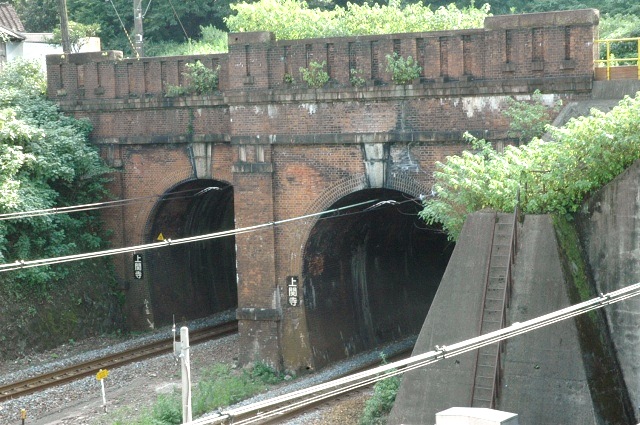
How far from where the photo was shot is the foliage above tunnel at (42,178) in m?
22.3

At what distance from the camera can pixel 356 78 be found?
20297mm

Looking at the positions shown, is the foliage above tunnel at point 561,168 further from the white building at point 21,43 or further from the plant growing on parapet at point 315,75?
the white building at point 21,43

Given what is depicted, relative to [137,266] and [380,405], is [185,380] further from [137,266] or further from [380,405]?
[137,266]

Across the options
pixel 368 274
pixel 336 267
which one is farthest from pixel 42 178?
pixel 368 274

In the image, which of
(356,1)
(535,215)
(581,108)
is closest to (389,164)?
(581,108)

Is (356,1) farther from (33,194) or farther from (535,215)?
(535,215)

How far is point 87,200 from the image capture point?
2442 centimetres

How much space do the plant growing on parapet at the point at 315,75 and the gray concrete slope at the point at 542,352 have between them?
7.15 meters

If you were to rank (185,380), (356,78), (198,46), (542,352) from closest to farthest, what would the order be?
(185,380) → (542,352) → (356,78) → (198,46)

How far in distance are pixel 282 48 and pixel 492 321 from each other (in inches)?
341

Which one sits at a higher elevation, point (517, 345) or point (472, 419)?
point (472, 419)

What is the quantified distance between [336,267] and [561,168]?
8.66m

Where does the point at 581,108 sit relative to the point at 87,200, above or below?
above

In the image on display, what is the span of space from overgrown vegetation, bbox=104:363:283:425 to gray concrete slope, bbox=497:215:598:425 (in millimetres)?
6063
